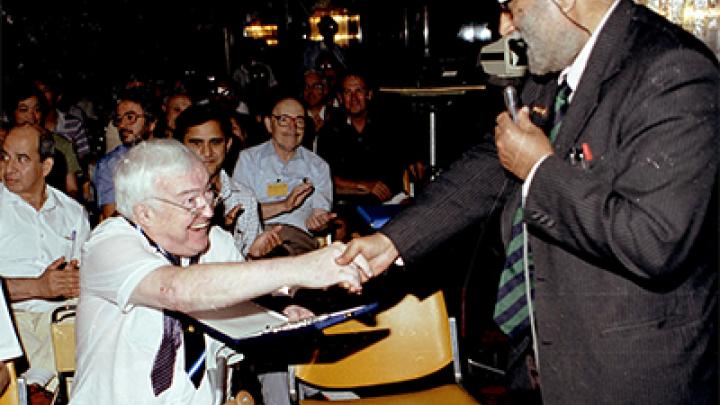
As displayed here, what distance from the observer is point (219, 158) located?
431 cm

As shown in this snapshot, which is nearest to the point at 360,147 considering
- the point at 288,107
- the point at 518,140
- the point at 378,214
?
the point at 288,107

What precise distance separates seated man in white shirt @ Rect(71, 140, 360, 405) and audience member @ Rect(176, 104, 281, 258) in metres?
1.85

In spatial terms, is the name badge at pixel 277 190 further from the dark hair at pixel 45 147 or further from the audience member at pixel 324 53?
the audience member at pixel 324 53

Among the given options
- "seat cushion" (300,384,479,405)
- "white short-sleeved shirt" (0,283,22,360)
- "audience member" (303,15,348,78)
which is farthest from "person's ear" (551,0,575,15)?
"audience member" (303,15,348,78)

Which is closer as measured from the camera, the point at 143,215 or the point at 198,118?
the point at 143,215

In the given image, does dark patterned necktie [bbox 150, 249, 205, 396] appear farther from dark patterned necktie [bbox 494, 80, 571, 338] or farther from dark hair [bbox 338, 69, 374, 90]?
dark hair [bbox 338, 69, 374, 90]

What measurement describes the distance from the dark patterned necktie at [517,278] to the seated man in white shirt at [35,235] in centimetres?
214

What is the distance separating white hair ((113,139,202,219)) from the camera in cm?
222

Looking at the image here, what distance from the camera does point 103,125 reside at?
30.5 ft

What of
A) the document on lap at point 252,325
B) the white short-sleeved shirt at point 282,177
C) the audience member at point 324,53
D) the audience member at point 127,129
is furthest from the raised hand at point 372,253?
the audience member at point 324,53

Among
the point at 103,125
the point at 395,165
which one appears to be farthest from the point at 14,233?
the point at 103,125

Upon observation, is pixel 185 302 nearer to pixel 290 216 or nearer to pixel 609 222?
pixel 609 222

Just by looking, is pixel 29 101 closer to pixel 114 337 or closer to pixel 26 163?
pixel 26 163

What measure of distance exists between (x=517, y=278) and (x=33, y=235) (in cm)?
277
